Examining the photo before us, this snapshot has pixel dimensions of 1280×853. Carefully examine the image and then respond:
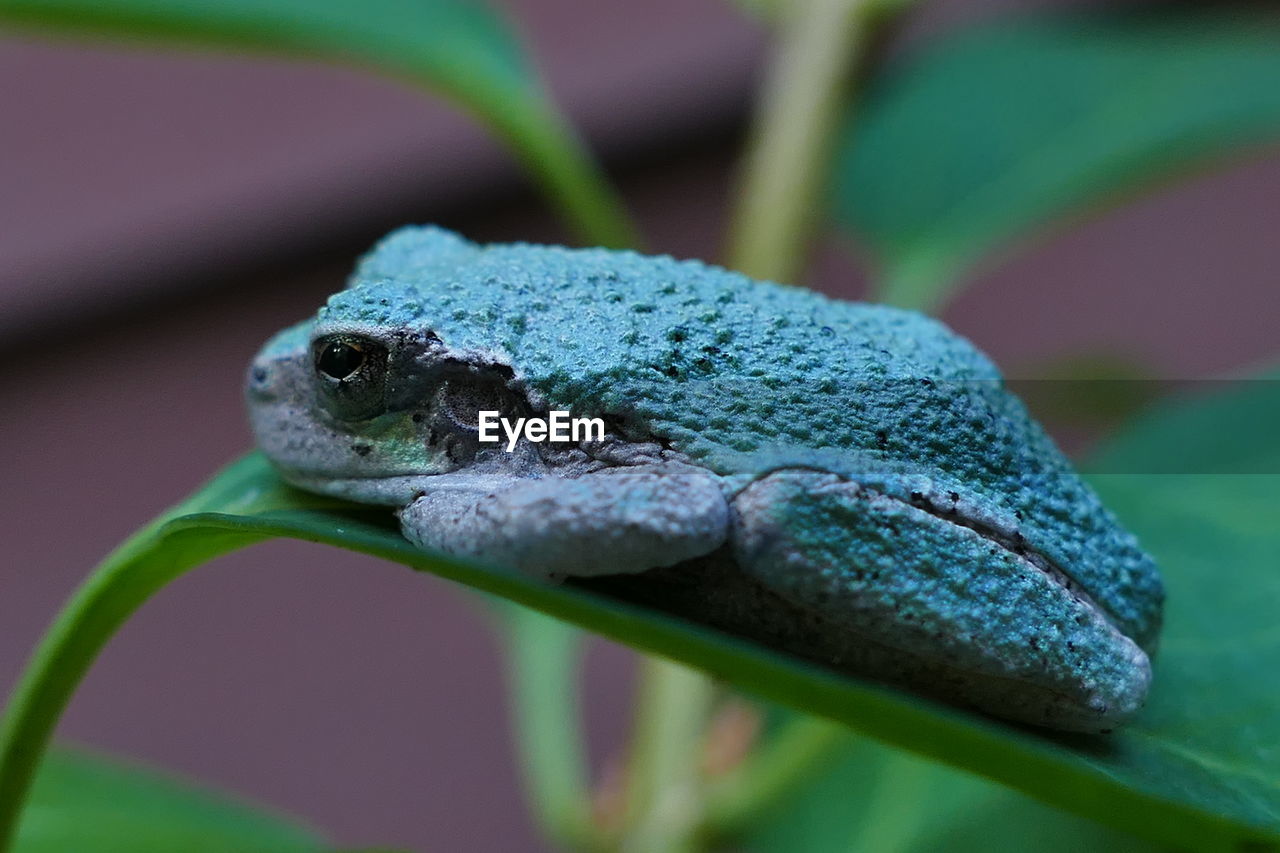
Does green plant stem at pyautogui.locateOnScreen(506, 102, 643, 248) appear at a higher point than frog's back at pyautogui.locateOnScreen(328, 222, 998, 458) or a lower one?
higher

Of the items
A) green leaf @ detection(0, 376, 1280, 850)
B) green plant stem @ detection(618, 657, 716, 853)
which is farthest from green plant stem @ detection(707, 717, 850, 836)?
green leaf @ detection(0, 376, 1280, 850)

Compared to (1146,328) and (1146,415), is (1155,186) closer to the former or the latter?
(1146,415)

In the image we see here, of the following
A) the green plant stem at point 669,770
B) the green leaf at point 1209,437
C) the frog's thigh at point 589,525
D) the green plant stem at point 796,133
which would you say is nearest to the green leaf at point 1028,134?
the green plant stem at point 796,133

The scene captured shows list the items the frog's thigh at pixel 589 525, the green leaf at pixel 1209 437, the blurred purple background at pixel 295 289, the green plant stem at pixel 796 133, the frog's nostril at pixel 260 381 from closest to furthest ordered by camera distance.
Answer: the frog's thigh at pixel 589 525, the frog's nostril at pixel 260 381, the green leaf at pixel 1209 437, the green plant stem at pixel 796 133, the blurred purple background at pixel 295 289

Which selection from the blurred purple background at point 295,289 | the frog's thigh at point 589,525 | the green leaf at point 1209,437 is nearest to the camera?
the frog's thigh at point 589,525

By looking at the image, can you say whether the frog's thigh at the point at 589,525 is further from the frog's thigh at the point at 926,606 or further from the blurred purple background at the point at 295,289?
the blurred purple background at the point at 295,289

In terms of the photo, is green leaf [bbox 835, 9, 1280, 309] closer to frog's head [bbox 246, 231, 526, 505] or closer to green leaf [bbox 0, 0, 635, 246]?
green leaf [bbox 0, 0, 635, 246]

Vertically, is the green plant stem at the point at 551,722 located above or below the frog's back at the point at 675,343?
below
